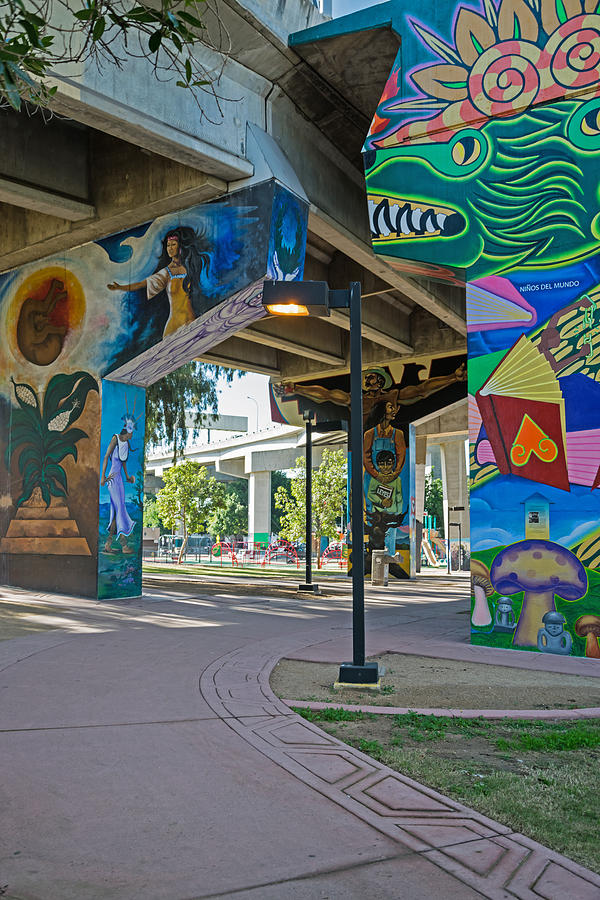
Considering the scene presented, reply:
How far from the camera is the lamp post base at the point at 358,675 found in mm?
7484

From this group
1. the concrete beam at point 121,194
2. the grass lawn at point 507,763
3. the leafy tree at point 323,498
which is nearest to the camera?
the grass lawn at point 507,763

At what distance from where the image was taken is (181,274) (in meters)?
14.9

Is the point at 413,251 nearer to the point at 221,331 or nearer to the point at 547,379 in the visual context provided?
the point at 547,379

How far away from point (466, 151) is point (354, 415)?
17.4 ft

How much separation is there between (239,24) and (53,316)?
7.07 metres

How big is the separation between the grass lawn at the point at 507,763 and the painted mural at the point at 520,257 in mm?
3974

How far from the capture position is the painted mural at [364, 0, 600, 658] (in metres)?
10.0

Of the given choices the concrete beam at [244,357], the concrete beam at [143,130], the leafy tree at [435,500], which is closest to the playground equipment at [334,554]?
the concrete beam at [244,357]

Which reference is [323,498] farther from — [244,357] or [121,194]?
[121,194]

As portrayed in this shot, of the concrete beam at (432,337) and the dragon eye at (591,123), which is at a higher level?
the concrete beam at (432,337)

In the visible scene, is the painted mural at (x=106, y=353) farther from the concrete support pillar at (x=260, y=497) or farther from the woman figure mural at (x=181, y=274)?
the concrete support pillar at (x=260, y=497)

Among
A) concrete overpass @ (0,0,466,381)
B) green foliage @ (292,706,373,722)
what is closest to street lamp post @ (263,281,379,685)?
green foliage @ (292,706,373,722)

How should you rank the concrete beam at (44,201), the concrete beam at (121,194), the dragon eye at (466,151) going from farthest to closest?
the concrete beam at (121,194) → the concrete beam at (44,201) → the dragon eye at (466,151)

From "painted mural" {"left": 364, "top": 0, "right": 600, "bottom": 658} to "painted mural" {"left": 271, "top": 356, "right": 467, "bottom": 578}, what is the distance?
15.0m
